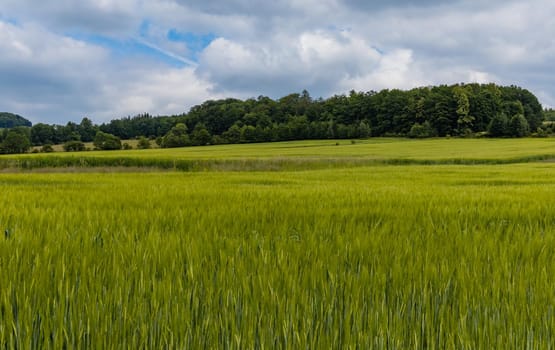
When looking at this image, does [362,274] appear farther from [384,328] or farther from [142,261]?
[142,261]

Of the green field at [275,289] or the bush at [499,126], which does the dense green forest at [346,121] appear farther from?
the green field at [275,289]

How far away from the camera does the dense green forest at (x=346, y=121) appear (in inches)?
3494

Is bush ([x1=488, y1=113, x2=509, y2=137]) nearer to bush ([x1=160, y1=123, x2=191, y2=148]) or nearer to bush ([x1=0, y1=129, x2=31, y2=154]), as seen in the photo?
bush ([x1=160, y1=123, x2=191, y2=148])

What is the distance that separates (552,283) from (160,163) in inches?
1216

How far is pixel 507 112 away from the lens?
324 ft

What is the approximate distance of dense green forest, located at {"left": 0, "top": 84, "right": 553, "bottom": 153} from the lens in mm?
88750

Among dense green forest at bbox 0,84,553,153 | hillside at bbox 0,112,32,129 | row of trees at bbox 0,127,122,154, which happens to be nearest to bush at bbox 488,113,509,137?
dense green forest at bbox 0,84,553,153

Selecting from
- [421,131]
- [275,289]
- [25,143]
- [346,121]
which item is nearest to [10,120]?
[25,143]

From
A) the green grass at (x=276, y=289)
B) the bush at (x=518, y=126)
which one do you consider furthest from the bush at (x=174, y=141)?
the green grass at (x=276, y=289)

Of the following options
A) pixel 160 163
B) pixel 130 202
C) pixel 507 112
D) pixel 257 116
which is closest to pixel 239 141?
pixel 257 116

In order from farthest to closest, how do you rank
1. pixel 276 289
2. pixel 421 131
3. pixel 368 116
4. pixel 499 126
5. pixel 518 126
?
pixel 368 116, pixel 421 131, pixel 499 126, pixel 518 126, pixel 276 289

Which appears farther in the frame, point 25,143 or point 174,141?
point 174,141

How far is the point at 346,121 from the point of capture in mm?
108000

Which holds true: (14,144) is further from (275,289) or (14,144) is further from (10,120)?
(10,120)
